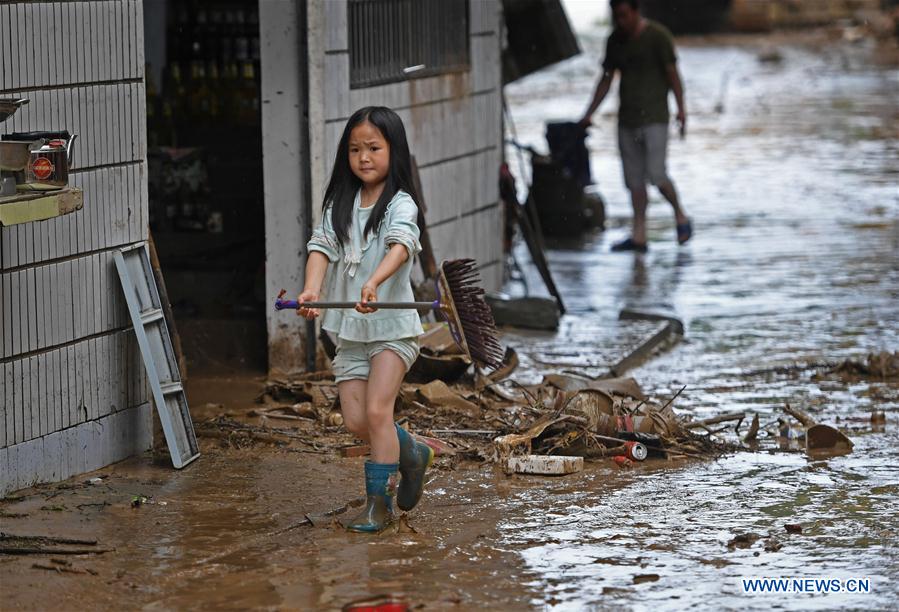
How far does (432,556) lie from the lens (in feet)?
18.1

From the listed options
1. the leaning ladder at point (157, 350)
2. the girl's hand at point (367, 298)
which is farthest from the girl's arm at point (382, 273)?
the leaning ladder at point (157, 350)

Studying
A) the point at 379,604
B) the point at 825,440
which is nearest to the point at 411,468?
the point at 379,604

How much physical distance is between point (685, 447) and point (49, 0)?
353 centimetres

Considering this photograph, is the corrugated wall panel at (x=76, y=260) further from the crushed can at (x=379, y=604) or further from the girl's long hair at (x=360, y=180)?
the crushed can at (x=379, y=604)

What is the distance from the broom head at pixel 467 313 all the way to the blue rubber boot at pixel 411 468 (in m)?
0.43

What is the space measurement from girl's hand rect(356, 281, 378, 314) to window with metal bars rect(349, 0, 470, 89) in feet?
11.8

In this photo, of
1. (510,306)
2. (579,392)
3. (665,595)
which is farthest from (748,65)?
(665,595)

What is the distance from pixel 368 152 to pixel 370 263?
0.43m

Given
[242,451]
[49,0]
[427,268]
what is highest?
[49,0]

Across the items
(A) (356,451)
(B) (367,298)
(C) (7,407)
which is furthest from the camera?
(A) (356,451)

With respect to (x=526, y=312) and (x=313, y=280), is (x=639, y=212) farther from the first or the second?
(x=313, y=280)

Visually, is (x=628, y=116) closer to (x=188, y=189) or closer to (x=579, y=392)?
(x=188, y=189)

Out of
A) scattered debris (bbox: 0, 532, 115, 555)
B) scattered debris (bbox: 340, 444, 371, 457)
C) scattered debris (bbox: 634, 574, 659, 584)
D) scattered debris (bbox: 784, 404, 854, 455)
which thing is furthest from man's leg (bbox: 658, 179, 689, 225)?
scattered debris (bbox: 0, 532, 115, 555)

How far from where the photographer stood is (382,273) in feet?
18.4
